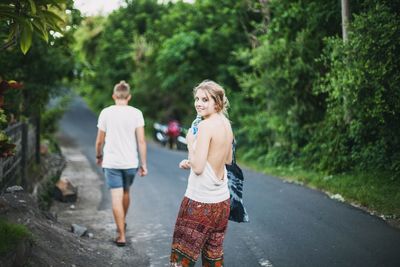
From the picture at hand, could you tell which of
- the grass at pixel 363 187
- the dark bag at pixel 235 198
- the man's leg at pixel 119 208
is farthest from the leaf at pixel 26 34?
the grass at pixel 363 187

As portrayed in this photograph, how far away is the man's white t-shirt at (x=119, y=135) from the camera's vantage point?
6723 millimetres

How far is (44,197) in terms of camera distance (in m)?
9.36

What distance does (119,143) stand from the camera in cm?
672

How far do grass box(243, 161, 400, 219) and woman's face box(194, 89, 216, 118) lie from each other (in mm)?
4796

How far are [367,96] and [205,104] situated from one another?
693 centimetres

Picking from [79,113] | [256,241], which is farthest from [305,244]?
[79,113]

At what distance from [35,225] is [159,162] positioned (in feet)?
38.0

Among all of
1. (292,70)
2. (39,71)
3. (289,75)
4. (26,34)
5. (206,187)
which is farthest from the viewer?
(289,75)

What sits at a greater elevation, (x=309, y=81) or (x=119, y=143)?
(x=309, y=81)

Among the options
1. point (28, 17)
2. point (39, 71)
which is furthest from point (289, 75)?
point (28, 17)

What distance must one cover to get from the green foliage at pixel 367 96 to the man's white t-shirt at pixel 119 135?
5.08m

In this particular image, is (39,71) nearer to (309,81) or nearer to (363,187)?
(309,81)

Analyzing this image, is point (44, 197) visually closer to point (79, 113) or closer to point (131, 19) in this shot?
point (131, 19)

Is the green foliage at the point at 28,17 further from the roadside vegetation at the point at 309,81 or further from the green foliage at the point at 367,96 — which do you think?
the green foliage at the point at 367,96
